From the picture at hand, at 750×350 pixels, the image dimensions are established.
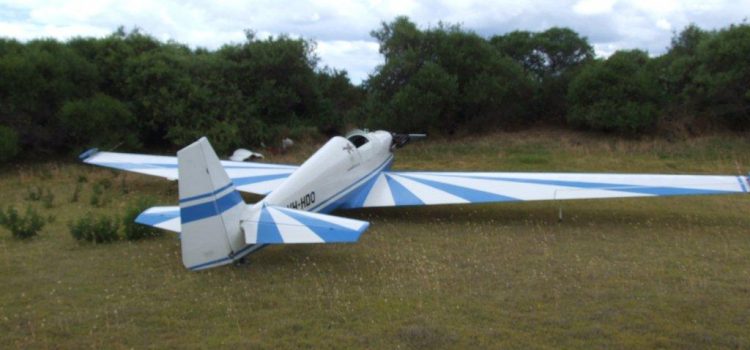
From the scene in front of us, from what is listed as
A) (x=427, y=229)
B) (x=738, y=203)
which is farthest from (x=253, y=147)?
(x=738, y=203)

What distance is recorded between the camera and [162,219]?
22.0 feet

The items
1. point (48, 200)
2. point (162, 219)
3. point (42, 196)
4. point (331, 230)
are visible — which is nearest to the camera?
point (331, 230)

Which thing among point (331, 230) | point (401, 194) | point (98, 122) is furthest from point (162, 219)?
point (98, 122)

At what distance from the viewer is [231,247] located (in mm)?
6277

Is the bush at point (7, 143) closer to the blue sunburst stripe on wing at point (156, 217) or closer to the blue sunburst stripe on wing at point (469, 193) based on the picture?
the blue sunburst stripe on wing at point (156, 217)

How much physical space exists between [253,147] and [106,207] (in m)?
6.80

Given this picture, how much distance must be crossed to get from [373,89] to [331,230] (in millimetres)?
13322

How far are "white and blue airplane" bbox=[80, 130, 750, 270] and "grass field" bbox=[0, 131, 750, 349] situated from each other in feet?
1.42

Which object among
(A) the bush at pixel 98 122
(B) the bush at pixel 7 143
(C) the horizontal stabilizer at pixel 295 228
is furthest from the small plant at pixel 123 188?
(C) the horizontal stabilizer at pixel 295 228

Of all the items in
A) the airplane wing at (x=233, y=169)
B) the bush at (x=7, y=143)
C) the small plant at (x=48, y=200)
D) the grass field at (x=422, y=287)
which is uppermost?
the bush at (x=7, y=143)

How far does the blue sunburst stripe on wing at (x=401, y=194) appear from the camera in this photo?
932 cm

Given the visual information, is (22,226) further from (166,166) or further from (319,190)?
(319,190)

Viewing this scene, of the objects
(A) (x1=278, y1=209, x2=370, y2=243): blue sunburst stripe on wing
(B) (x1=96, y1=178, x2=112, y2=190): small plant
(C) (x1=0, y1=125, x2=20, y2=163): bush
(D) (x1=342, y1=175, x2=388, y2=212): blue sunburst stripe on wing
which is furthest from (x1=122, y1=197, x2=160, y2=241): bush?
(C) (x1=0, y1=125, x2=20, y2=163): bush

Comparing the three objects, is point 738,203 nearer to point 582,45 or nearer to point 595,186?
point 595,186
